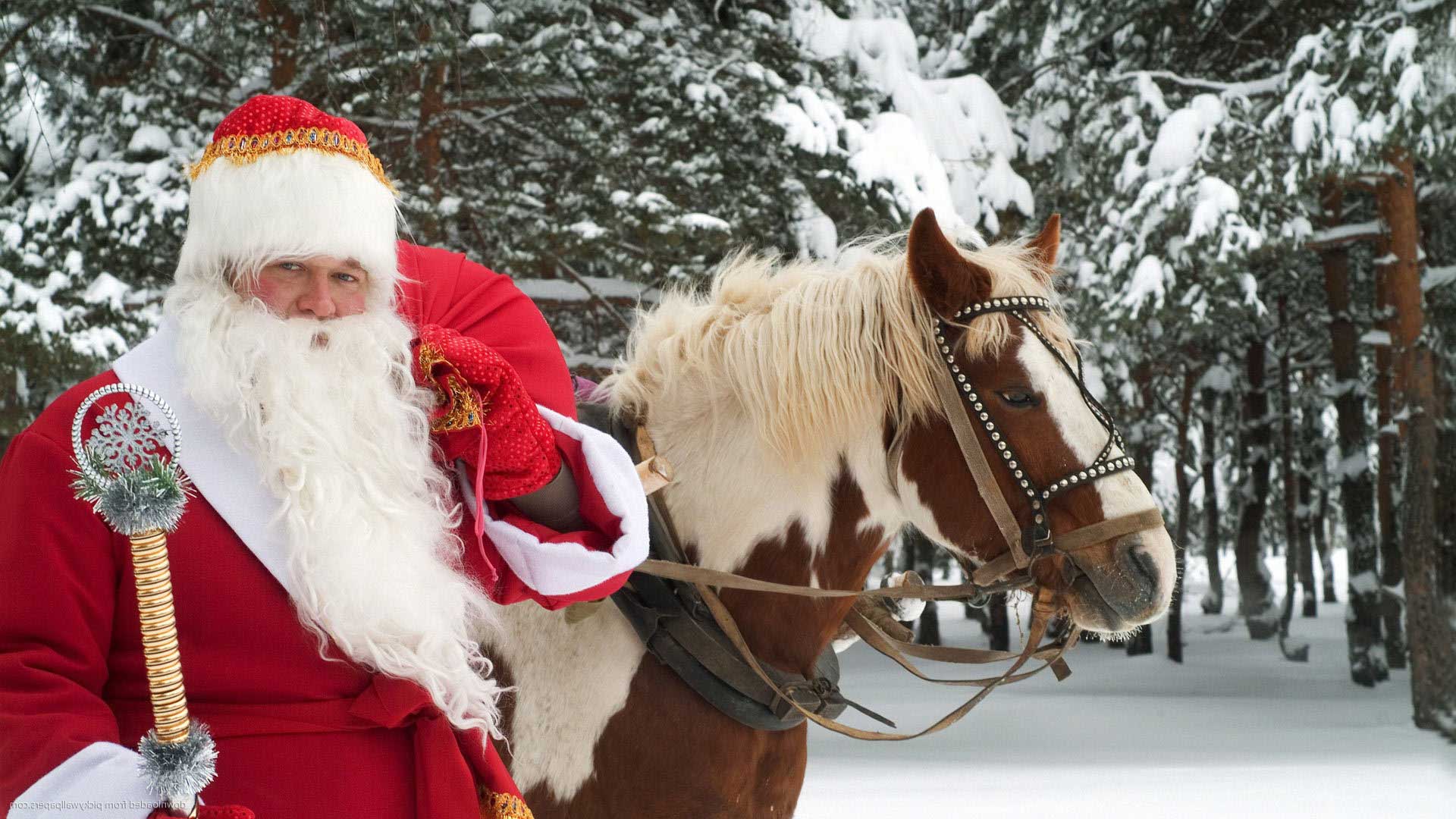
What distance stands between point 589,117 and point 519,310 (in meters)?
5.51

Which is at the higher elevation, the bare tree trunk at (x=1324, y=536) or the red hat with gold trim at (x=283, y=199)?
the red hat with gold trim at (x=283, y=199)

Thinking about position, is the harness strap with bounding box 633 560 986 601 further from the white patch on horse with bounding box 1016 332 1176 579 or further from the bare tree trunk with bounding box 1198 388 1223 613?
the bare tree trunk with bounding box 1198 388 1223 613

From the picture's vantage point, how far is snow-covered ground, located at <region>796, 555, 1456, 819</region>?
7141 mm

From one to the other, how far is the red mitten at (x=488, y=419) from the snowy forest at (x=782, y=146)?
3768 mm

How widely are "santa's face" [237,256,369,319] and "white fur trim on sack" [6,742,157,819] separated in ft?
2.08

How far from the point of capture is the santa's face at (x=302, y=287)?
1.63 m

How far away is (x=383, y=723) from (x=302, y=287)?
63 centimetres

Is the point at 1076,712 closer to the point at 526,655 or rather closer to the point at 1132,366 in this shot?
the point at 1132,366

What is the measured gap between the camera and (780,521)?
2404 mm

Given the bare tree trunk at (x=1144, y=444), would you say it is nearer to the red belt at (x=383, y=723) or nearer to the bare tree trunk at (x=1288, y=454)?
the bare tree trunk at (x=1288, y=454)

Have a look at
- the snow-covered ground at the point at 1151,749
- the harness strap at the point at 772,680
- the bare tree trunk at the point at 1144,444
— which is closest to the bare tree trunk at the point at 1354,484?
the snow-covered ground at the point at 1151,749

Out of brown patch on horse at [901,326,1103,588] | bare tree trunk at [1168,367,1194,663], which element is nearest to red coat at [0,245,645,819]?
brown patch on horse at [901,326,1103,588]

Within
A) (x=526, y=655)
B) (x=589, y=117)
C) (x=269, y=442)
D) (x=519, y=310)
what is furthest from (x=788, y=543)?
(x=589, y=117)

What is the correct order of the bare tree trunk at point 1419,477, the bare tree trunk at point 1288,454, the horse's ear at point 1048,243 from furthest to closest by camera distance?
the bare tree trunk at point 1288,454 < the bare tree trunk at point 1419,477 < the horse's ear at point 1048,243
